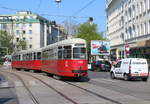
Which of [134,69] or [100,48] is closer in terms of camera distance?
[134,69]

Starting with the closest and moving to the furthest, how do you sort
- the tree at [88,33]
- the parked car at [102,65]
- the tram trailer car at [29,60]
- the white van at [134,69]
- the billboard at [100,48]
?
1. the white van at [134,69]
2. the tram trailer car at [29,60]
3. the parked car at [102,65]
4. the billboard at [100,48]
5. the tree at [88,33]

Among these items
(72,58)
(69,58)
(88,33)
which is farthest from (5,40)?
(72,58)

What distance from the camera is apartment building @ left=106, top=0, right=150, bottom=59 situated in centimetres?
4706

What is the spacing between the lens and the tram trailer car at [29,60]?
128 feet

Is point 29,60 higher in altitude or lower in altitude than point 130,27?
lower

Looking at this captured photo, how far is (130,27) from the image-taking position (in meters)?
56.6

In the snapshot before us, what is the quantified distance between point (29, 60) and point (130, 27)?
19.8 meters

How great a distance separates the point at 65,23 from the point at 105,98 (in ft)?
224

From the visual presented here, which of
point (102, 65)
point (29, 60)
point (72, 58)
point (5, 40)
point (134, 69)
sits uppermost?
point (5, 40)

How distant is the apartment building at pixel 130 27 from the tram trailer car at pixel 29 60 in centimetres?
978

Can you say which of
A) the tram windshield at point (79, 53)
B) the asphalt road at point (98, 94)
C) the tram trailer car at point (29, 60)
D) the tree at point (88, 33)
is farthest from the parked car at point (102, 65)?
the tree at point (88, 33)

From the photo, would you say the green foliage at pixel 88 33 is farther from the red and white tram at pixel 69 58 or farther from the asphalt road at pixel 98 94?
the asphalt road at pixel 98 94

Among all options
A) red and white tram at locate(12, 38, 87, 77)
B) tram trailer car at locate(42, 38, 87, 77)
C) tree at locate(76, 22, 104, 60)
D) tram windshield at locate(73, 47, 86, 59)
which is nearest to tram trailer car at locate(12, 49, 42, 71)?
red and white tram at locate(12, 38, 87, 77)

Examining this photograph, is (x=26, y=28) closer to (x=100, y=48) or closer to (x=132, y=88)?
(x=100, y=48)
